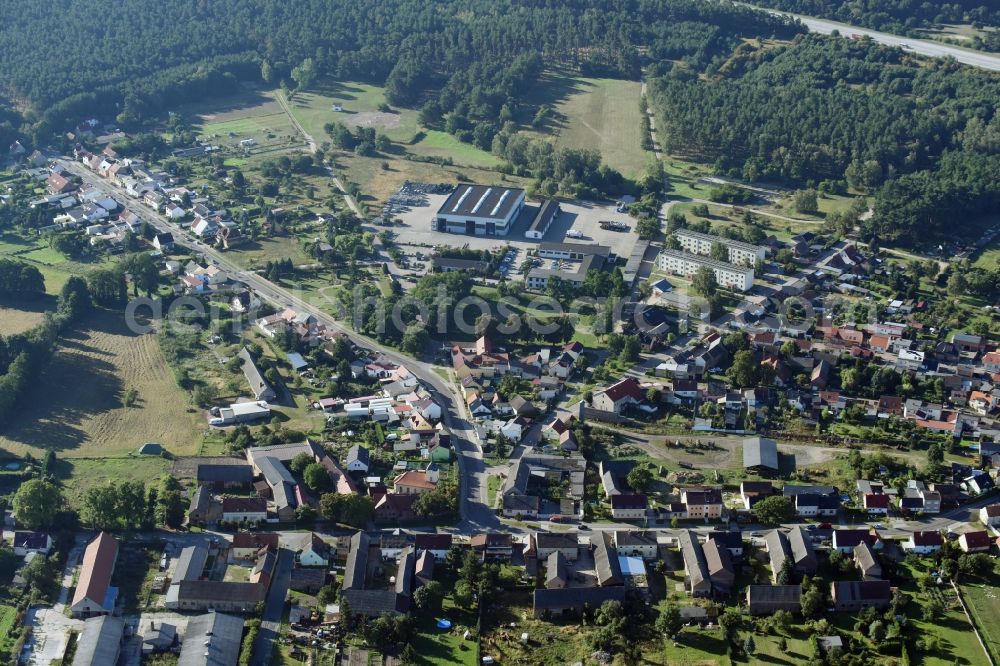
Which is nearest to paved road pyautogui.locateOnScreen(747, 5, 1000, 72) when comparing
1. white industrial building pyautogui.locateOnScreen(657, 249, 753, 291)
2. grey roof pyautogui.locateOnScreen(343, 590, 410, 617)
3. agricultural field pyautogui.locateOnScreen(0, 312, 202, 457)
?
white industrial building pyautogui.locateOnScreen(657, 249, 753, 291)

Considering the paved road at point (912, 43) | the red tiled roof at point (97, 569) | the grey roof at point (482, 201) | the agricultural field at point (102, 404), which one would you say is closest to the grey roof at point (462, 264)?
the grey roof at point (482, 201)

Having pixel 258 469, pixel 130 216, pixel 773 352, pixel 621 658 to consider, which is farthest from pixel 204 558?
pixel 130 216

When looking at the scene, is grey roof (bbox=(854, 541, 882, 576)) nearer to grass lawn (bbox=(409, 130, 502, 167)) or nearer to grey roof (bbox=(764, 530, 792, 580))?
grey roof (bbox=(764, 530, 792, 580))

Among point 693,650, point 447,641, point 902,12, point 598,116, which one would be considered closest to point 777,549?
point 693,650

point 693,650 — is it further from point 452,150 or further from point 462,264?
point 452,150

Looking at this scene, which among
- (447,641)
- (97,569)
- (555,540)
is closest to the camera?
(447,641)
